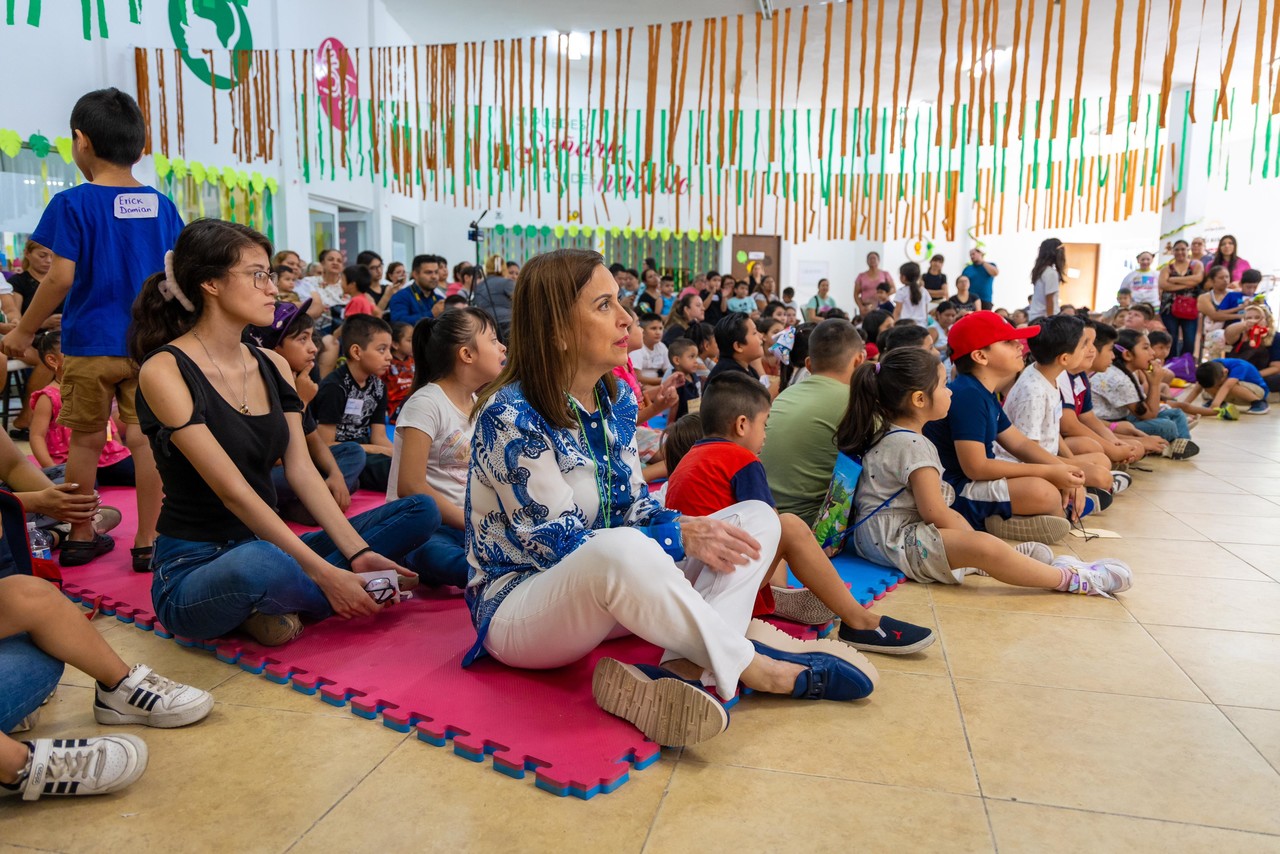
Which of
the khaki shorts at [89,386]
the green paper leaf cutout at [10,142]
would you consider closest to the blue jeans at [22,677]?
the khaki shorts at [89,386]

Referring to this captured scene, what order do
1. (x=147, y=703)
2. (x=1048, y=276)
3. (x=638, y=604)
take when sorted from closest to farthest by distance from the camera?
(x=638, y=604), (x=147, y=703), (x=1048, y=276)

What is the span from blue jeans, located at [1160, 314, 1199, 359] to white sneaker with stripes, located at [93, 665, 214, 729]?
1027 centimetres

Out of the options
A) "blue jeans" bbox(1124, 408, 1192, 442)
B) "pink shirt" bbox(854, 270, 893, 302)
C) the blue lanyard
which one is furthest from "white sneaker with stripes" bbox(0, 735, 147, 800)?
"pink shirt" bbox(854, 270, 893, 302)

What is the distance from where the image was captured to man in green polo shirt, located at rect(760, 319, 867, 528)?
10.7 ft

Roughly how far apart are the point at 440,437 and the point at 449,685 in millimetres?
1107

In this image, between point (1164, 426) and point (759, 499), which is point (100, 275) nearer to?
point (759, 499)

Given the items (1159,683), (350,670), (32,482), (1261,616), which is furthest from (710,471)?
(1261,616)

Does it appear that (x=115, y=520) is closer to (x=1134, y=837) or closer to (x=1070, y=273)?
(x=1134, y=837)

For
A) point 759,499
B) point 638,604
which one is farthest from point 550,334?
point 759,499

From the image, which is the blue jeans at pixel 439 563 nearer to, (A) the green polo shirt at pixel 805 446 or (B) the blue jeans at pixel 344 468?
(B) the blue jeans at pixel 344 468

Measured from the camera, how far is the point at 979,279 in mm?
11617

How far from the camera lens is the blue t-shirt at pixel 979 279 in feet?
37.9

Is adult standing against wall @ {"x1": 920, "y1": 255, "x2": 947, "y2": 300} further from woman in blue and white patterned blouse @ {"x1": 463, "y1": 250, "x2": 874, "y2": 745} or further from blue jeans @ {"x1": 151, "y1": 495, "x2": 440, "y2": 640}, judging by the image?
blue jeans @ {"x1": 151, "y1": 495, "x2": 440, "y2": 640}

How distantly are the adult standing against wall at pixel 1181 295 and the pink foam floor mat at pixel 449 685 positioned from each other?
29.5 ft
